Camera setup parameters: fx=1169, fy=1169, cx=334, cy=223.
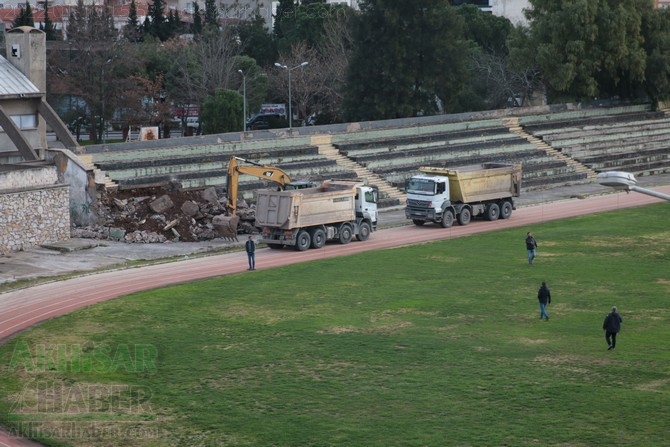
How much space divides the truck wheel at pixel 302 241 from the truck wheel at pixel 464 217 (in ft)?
32.2

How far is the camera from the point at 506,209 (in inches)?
2363

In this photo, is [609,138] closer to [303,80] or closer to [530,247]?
[303,80]

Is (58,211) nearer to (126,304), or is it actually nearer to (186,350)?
(126,304)

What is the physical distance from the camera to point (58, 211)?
168ft

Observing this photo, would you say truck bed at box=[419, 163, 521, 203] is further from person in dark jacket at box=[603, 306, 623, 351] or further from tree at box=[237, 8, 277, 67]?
tree at box=[237, 8, 277, 67]

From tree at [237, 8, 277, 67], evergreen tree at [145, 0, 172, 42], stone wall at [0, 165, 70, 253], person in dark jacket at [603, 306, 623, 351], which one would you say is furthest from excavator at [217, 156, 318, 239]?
evergreen tree at [145, 0, 172, 42]

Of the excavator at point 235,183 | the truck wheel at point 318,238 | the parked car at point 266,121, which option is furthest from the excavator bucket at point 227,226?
the parked car at point 266,121

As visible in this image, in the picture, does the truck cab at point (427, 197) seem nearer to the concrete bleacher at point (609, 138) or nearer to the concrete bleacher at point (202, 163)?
the concrete bleacher at point (202, 163)

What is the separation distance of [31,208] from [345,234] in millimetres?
13764

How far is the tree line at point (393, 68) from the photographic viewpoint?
8600cm

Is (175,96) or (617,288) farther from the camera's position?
(175,96)

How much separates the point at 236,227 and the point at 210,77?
152 feet

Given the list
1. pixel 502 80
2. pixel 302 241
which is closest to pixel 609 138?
pixel 502 80

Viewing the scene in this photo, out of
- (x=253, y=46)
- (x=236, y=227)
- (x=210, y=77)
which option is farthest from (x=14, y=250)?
(x=253, y=46)
